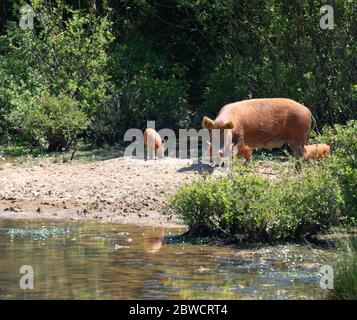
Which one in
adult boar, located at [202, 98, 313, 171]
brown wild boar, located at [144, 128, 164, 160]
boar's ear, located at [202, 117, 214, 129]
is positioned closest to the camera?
boar's ear, located at [202, 117, 214, 129]

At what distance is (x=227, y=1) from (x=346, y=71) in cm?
277

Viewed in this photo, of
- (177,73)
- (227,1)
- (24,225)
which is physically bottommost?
(24,225)

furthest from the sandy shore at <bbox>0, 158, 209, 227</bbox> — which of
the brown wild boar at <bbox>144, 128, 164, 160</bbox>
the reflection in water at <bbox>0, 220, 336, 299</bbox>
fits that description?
the reflection in water at <bbox>0, 220, 336, 299</bbox>

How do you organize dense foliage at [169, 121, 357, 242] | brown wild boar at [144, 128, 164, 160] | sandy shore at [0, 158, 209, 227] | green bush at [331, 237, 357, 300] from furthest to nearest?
brown wild boar at [144, 128, 164, 160], sandy shore at [0, 158, 209, 227], dense foliage at [169, 121, 357, 242], green bush at [331, 237, 357, 300]

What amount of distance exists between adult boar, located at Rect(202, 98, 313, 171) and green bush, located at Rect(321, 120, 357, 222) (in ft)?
13.9

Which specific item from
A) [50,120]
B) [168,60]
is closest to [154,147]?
[50,120]

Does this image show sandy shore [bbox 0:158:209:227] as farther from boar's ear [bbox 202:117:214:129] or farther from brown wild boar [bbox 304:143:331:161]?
brown wild boar [bbox 304:143:331:161]

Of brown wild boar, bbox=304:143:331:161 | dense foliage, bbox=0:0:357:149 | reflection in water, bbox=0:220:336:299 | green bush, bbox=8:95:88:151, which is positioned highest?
dense foliage, bbox=0:0:357:149

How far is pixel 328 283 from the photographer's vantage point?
10.2 metres

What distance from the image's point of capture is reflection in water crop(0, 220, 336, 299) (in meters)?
10.8

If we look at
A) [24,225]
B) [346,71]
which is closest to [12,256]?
[24,225]

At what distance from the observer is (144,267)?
39.8ft

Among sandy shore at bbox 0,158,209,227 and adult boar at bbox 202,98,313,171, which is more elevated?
adult boar at bbox 202,98,313,171
